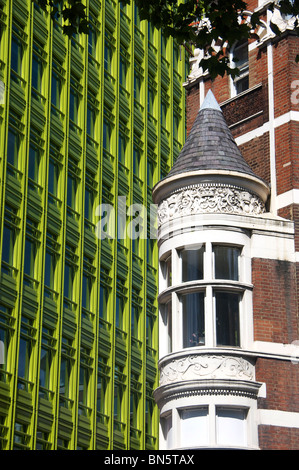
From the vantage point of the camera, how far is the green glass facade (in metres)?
47.5

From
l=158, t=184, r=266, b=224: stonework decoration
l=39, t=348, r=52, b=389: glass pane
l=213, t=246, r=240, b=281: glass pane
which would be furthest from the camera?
l=39, t=348, r=52, b=389: glass pane

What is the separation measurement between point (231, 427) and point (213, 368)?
129 cm

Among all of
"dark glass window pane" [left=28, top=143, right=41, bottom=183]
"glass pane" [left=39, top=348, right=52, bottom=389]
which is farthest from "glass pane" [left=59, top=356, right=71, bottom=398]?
"dark glass window pane" [left=28, top=143, right=41, bottom=183]

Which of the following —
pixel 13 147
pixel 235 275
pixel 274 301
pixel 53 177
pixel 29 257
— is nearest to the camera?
pixel 274 301

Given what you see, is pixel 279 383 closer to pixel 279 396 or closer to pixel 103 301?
pixel 279 396

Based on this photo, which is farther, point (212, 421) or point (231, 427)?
point (231, 427)

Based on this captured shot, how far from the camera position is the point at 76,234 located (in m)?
53.2

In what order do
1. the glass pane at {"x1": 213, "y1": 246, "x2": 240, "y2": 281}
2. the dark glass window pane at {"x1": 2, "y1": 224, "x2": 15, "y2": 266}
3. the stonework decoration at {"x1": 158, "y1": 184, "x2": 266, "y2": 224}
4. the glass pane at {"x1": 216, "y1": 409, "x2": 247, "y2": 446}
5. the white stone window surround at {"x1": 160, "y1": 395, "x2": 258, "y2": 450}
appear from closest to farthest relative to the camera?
the white stone window surround at {"x1": 160, "y1": 395, "x2": 258, "y2": 450} → the glass pane at {"x1": 216, "y1": 409, "x2": 247, "y2": 446} → the glass pane at {"x1": 213, "y1": 246, "x2": 240, "y2": 281} → the stonework decoration at {"x1": 158, "y1": 184, "x2": 266, "y2": 224} → the dark glass window pane at {"x1": 2, "y1": 224, "x2": 15, "y2": 266}

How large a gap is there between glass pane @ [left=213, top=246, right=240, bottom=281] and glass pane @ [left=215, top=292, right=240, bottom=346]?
0.42 meters

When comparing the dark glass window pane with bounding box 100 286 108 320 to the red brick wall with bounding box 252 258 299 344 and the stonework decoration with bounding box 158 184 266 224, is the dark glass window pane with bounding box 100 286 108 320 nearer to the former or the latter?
the stonework decoration with bounding box 158 184 266 224

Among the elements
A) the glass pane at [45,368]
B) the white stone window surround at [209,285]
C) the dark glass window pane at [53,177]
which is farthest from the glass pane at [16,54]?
the white stone window surround at [209,285]

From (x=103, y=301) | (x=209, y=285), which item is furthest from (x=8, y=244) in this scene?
(x=209, y=285)

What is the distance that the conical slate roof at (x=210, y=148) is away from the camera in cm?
2694
